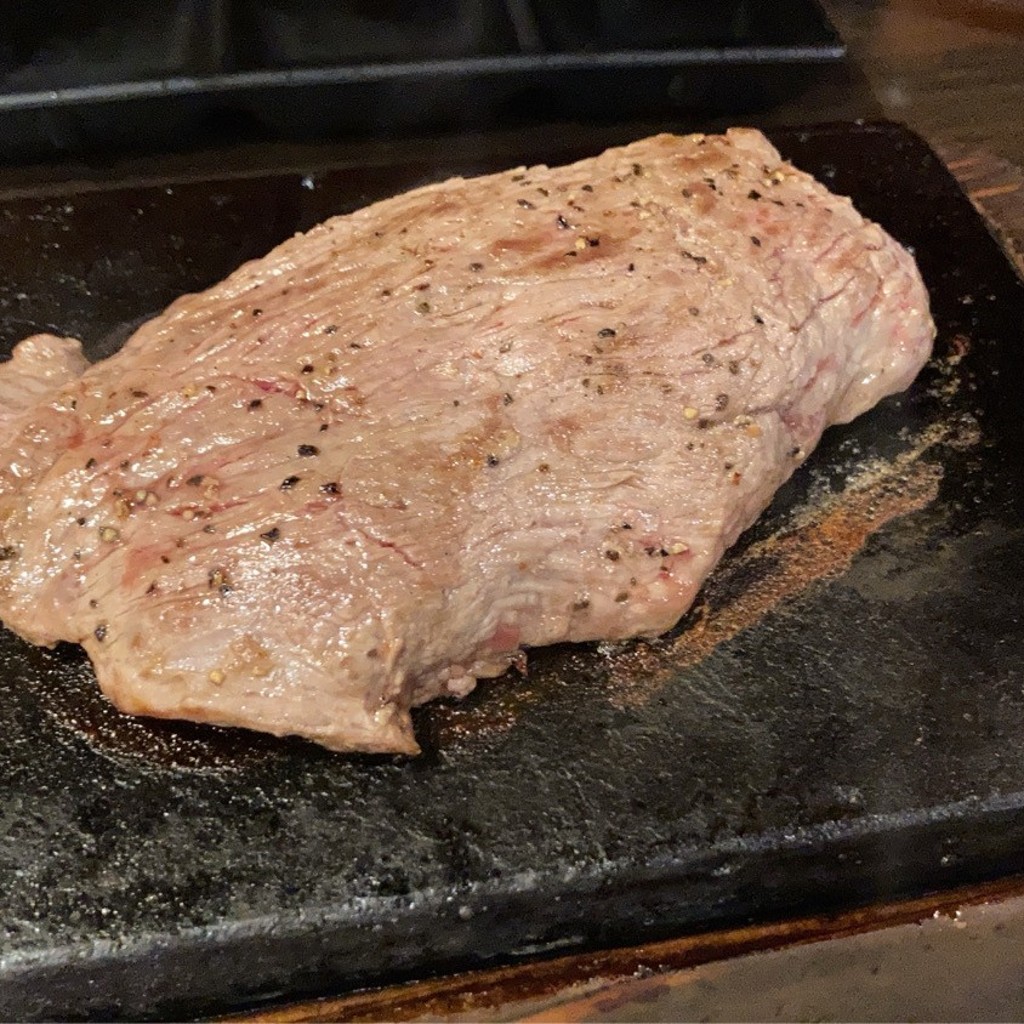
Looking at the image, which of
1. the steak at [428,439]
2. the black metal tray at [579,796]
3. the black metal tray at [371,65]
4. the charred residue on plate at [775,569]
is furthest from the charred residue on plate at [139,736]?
the black metal tray at [371,65]

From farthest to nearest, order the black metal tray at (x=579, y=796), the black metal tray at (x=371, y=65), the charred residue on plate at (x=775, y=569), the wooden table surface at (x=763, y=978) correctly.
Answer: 1. the black metal tray at (x=371, y=65)
2. the charred residue on plate at (x=775, y=569)
3. the wooden table surface at (x=763, y=978)
4. the black metal tray at (x=579, y=796)

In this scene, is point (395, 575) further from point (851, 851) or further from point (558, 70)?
point (558, 70)

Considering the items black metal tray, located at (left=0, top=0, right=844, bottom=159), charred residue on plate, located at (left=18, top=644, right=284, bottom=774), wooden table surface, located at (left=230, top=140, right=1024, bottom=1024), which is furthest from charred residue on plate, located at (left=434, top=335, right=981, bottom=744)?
black metal tray, located at (left=0, top=0, right=844, bottom=159)

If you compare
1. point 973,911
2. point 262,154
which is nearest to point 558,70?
point 262,154

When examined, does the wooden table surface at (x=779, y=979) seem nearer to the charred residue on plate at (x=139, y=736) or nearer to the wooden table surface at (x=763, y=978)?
the wooden table surface at (x=763, y=978)

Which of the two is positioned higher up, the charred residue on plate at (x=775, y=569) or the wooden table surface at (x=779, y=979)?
the charred residue on plate at (x=775, y=569)

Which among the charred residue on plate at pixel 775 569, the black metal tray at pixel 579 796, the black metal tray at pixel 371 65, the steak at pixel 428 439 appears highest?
the black metal tray at pixel 371 65

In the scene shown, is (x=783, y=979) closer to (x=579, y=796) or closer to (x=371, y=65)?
(x=579, y=796)
